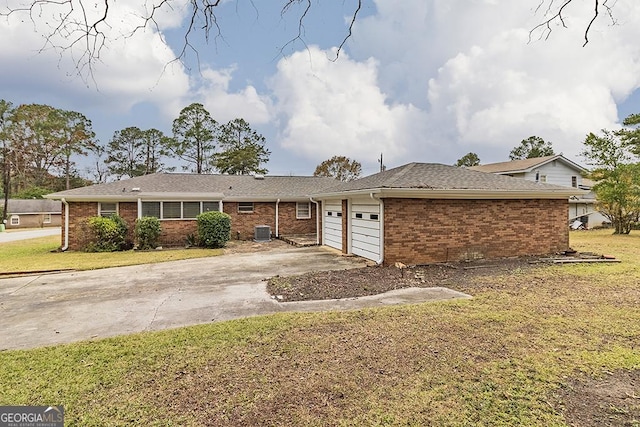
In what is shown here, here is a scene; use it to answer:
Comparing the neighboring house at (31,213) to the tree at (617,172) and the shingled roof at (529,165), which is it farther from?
the tree at (617,172)

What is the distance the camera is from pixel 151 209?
1611 centimetres

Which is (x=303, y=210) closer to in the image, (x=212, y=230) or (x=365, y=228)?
(x=212, y=230)

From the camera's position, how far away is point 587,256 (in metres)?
11.5

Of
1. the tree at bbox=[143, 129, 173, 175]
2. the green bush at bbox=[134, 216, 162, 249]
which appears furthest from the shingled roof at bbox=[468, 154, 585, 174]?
the tree at bbox=[143, 129, 173, 175]

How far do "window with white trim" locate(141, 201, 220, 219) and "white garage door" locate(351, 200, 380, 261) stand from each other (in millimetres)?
8000

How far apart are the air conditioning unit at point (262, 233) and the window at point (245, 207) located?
1397 mm

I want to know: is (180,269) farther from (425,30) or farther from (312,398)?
(425,30)

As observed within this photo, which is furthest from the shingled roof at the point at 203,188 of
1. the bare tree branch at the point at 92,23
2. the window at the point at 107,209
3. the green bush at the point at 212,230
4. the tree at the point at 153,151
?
the tree at the point at 153,151

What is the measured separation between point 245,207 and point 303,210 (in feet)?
10.8

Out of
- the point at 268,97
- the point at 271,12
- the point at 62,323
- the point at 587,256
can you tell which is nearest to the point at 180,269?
the point at 62,323

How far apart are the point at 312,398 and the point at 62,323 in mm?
4624

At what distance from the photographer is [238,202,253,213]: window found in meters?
18.8

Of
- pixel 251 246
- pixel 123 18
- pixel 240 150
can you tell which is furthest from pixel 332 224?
pixel 240 150

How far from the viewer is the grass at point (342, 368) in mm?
2982
